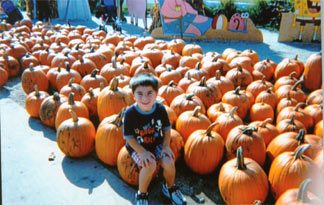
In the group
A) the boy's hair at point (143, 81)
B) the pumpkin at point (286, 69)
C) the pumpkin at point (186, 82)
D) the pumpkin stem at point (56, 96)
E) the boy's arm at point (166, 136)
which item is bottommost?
the pumpkin stem at point (56, 96)

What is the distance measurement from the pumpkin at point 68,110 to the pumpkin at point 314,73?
156 inches

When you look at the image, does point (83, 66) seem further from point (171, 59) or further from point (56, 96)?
point (171, 59)

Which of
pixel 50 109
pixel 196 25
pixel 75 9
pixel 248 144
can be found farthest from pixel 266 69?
pixel 75 9

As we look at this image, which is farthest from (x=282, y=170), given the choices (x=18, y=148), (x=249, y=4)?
(x=249, y=4)

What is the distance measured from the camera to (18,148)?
3.29 meters

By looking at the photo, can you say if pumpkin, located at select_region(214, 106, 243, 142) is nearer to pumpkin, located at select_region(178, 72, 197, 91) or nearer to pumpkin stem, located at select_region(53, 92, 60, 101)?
pumpkin, located at select_region(178, 72, 197, 91)

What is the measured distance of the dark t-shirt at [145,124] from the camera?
234 centimetres

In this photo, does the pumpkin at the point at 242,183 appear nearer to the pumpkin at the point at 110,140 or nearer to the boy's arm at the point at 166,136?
the boy's arm at the point at 166,136

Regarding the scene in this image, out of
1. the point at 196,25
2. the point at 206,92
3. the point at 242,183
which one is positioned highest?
the point at 196,25

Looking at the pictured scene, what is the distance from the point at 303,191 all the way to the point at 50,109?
3.18 meters

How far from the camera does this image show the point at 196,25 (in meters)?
9.96

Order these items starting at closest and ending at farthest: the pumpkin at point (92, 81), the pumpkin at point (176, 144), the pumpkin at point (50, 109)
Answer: the pumpkin at point (176, 144) < the pumpkin at point (50, 109) < the pumpkin at point (92, 81)

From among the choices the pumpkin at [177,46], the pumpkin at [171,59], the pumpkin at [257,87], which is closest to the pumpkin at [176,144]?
the pumpkin at [257,87]

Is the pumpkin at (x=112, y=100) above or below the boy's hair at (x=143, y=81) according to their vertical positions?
below
